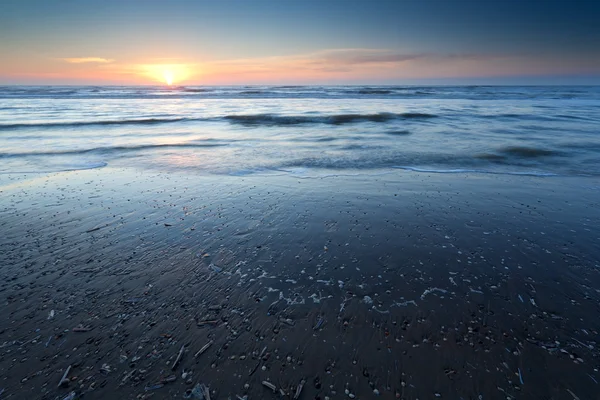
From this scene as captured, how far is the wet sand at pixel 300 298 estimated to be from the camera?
3.37 meters

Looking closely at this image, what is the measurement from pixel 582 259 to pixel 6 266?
10.0 metres

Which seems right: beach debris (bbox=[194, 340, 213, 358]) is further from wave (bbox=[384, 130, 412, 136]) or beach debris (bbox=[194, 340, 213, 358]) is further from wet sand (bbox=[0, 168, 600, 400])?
wave (bbox=[384, 130, 412, 136])

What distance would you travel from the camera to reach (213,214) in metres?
7.47

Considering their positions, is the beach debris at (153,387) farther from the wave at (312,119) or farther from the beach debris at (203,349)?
the wave at (312,119)

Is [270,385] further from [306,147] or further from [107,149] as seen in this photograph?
[107,149]

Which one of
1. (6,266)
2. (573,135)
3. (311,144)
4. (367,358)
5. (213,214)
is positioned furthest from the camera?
(573,135)

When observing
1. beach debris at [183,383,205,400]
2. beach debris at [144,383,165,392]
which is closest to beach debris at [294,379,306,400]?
beach debris at [183,383,205,400]

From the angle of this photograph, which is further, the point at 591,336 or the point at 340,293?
the point at 340,293

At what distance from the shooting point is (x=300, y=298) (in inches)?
181

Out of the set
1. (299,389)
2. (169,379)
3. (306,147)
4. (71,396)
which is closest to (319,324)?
(299,389)

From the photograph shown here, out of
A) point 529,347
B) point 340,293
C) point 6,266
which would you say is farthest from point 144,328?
point 529,347

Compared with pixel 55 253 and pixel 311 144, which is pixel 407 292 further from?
pixel 311 144

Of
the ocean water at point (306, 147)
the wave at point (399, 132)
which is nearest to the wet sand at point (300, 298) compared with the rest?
the ocean water at point (306, 147)

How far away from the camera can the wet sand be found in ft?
11.0
